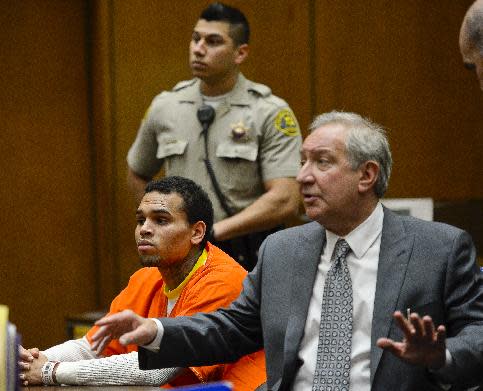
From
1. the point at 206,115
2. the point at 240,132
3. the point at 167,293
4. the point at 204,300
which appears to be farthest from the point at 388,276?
the point at 206,115

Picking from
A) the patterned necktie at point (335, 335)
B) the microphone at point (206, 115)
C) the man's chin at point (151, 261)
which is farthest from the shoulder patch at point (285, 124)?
the patterned necktie at point (335, 335)

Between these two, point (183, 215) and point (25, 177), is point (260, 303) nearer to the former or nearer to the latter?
point (183, 215)

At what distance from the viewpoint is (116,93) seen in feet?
18.9

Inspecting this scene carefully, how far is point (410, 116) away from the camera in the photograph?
19.8 feet

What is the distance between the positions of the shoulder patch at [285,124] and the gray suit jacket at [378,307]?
63.3 inches

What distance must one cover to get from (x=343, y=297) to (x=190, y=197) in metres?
1.05

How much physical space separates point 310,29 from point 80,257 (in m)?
1.74

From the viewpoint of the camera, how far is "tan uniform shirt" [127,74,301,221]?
4488mm

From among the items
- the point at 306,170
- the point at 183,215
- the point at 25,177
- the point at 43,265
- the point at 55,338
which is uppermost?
the point at 306,170

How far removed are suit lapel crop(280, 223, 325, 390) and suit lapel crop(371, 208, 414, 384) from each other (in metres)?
0.18

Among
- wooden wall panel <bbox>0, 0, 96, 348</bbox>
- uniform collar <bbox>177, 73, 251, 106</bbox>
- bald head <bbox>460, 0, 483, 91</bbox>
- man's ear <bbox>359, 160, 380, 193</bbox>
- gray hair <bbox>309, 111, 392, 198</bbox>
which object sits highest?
bald head <bbox>460, 0, 483, 91</bbox>

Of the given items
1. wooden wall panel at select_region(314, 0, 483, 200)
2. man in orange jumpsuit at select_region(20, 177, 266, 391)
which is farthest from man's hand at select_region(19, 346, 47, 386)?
wooden wall panel at select_region(314, 0, 483, 200)

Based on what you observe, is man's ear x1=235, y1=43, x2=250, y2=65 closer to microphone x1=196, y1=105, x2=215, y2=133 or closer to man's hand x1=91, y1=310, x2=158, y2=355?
microphone x1=196, y1=105, x2=215, y2=133

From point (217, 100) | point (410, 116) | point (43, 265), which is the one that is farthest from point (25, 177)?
point (410, 116)
